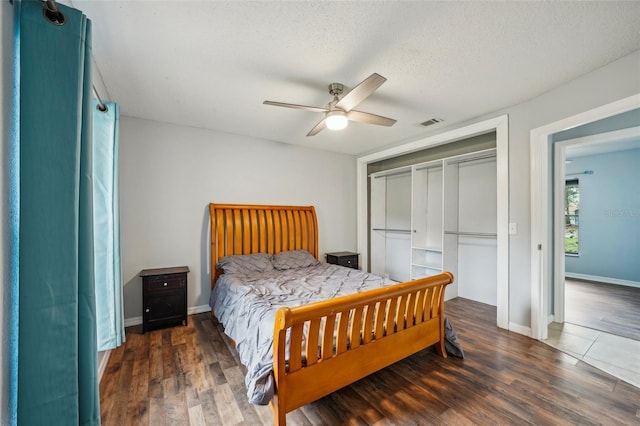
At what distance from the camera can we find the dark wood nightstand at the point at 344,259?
439cm

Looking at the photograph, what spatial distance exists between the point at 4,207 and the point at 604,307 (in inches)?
236

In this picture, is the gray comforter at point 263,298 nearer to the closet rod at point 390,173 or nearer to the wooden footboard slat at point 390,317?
the wooden footboard slat at point 390,317

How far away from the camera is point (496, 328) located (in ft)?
9.88

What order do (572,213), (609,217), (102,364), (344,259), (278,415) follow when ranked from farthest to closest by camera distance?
(572,213)
(609,217)
(344,259)
(102,364)
(278,415)

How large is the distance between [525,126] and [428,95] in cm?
114

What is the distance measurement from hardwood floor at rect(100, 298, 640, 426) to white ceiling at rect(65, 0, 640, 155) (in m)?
2.56

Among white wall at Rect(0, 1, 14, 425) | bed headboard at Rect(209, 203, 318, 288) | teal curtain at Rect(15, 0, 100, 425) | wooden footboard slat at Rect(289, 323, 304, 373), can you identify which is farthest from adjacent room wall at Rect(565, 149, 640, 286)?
white wall at Rect(0, 1, 14, 425)

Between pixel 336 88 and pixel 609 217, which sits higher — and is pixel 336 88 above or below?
above

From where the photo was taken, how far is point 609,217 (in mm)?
4914

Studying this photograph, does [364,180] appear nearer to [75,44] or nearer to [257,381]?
[257,381]

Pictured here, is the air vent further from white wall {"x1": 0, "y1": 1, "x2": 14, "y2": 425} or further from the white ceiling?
white wall {"x1": 0, "y1": 1, "x2": 14, "y2": 425}

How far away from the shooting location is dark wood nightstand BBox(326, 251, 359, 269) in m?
4.39

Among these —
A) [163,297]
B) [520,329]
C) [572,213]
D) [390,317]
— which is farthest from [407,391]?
[572,213]

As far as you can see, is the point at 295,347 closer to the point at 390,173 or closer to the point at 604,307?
the point at 390,173
